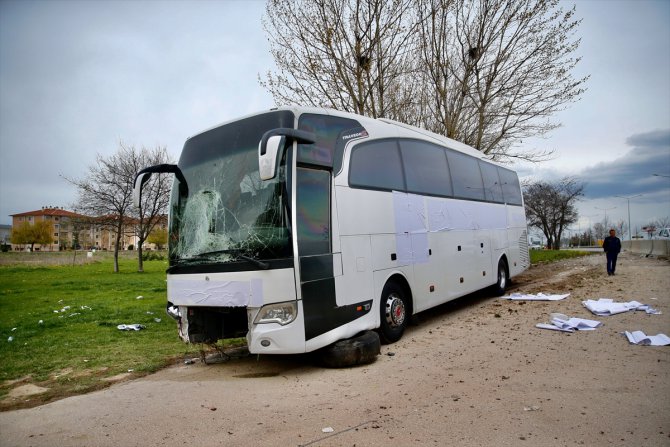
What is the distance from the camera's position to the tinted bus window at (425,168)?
26.4 feet

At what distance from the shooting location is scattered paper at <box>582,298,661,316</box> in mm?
8211

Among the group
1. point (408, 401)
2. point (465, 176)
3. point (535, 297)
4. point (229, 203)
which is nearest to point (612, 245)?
point (535, 297)

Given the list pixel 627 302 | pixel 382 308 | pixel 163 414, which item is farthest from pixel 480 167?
pixel 163 414

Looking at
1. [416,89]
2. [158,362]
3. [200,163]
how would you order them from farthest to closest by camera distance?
[416,89], [158,362], [200,163]

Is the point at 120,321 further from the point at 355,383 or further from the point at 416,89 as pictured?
the point at 416,89

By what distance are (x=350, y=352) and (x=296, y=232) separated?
5.93 feet

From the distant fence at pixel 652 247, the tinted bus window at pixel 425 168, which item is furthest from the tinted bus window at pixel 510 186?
the distant fence at pixel 652 247

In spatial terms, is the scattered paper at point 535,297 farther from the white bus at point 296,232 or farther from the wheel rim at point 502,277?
the white bus at point 296,232

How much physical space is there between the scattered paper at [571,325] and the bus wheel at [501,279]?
14.3ft

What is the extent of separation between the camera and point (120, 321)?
33.9 feet

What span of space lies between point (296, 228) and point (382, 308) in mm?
2300

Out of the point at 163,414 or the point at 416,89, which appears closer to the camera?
the point at 163,414

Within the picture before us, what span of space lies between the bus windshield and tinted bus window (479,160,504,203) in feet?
24.3

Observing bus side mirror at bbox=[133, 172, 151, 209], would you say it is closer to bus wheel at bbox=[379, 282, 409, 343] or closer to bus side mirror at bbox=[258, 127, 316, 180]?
bus side mirror at bbox=[258, 127, 316, 180]
